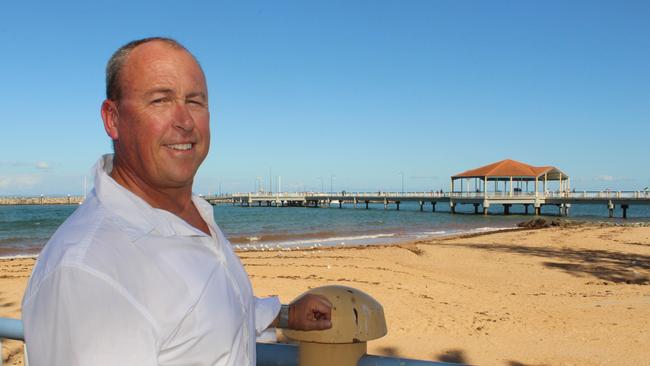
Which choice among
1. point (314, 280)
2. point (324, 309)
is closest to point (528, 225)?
point (314, 280)

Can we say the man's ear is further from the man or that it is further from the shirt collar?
the shirt collar

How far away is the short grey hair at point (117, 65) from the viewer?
1310 millimetres

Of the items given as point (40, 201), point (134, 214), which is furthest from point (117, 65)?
point (40, 201)

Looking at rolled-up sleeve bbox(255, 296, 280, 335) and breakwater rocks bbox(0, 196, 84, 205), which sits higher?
rolled-up sleeve bbox(255, 296, 280, 335)

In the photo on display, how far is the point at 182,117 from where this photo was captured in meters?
1.35

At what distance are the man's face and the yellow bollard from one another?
596 millimetres

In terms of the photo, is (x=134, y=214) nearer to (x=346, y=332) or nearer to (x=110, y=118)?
(x=110, y=118)

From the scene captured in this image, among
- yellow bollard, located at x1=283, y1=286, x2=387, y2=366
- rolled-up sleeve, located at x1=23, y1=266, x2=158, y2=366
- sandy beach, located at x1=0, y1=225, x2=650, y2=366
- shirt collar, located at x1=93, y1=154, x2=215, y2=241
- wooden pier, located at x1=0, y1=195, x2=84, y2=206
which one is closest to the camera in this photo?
rolled-up sleeve, located at x1=23, y1=266, x2=158, y2=366

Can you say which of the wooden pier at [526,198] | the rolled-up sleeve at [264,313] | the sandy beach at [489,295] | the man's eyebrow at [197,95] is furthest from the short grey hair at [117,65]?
the wooden pier at [526,198]

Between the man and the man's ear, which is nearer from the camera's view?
the man

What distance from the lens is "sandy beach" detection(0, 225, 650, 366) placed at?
7.44m

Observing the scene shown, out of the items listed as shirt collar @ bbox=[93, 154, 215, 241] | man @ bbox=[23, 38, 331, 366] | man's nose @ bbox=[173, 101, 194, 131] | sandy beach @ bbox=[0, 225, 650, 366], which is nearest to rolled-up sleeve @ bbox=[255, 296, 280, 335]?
man @ bbox=[23, 38, 331, 366]

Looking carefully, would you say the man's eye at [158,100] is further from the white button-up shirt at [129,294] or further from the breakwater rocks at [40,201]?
the breakwater rocks at [40,201]

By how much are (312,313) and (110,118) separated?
79 cm
